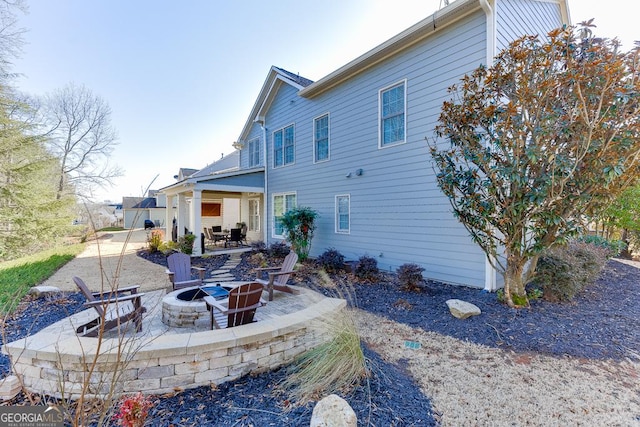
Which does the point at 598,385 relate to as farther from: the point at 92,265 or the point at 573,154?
the point at 92,265

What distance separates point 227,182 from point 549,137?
10.1 metres

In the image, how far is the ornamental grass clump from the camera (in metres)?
2.77

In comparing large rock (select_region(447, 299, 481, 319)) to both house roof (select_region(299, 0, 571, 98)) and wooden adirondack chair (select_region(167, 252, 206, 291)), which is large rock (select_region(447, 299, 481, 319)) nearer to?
wooden adirondack chair (select_region(167, 252, 206, 291))

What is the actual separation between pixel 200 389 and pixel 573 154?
593 centimetres

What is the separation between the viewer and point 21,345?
116 inches

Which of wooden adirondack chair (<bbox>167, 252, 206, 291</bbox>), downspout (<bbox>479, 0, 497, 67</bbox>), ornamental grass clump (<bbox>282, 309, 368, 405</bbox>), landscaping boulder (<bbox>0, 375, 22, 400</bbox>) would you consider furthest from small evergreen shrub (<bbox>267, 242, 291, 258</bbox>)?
downspout (<bbox>479, 0, 497, 67</bbox>)

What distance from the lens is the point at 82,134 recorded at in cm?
2186

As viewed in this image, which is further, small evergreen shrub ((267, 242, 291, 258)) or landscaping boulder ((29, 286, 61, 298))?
small evergreen shrub ((267, 242, 291, 258))

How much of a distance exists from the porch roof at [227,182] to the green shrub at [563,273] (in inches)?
396

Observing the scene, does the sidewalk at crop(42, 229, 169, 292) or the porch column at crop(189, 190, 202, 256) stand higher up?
the porch column at crop(189, 190, 202, 256)

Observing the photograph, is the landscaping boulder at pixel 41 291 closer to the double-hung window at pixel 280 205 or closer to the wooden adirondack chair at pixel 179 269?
the wooden adirondack chair at pixel 179 269

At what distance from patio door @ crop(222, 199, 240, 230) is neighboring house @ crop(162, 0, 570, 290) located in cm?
767

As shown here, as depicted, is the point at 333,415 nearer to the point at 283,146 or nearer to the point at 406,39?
the point at 406,39

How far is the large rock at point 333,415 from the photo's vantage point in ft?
6.73
